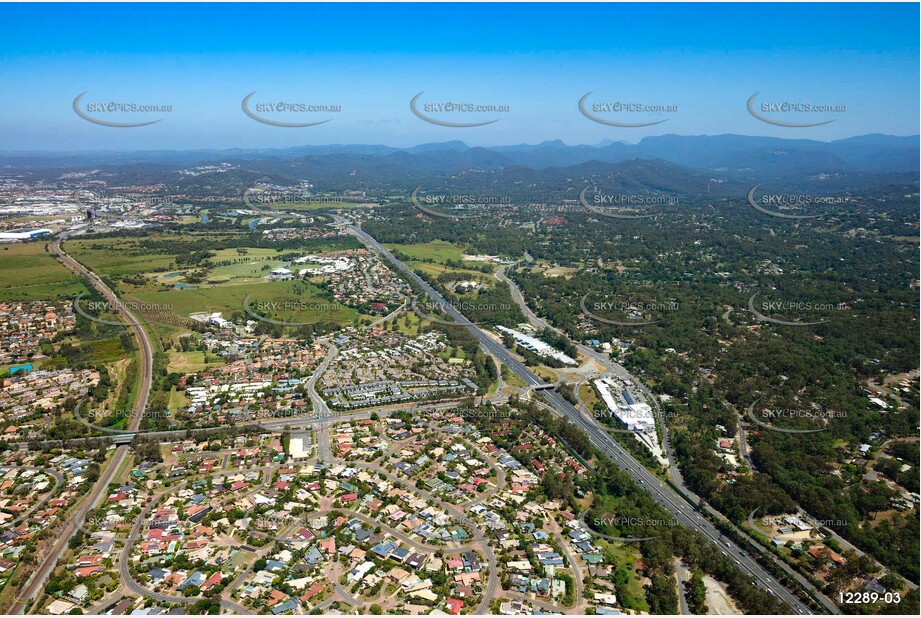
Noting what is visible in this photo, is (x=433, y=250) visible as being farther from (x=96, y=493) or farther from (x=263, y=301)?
(x=96, y=493)

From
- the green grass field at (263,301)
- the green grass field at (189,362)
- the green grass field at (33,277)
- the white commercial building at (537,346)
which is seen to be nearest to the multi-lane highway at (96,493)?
the green grass field at (189,362)

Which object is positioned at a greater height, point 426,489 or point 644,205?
point 644,205

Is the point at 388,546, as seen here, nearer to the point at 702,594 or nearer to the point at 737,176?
the point at 702,594

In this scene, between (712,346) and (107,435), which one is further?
(712,346)

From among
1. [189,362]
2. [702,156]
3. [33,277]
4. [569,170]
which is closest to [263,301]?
[189,362]

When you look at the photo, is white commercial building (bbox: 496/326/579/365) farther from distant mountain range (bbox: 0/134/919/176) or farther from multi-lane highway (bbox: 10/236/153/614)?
distant mountain range (bbox: 0/134/919/176)

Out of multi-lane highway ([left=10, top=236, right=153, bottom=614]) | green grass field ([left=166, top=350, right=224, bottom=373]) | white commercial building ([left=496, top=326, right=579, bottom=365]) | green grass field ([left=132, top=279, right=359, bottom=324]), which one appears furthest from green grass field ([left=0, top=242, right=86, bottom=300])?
white commercial building ([left=496, top=326, right=579, bottom=365])

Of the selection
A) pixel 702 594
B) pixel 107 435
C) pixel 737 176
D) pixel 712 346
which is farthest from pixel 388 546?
pixel 737 176

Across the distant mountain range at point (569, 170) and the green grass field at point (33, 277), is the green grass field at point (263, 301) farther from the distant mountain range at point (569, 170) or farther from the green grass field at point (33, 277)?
the distant mountain range at point (569, 170)
